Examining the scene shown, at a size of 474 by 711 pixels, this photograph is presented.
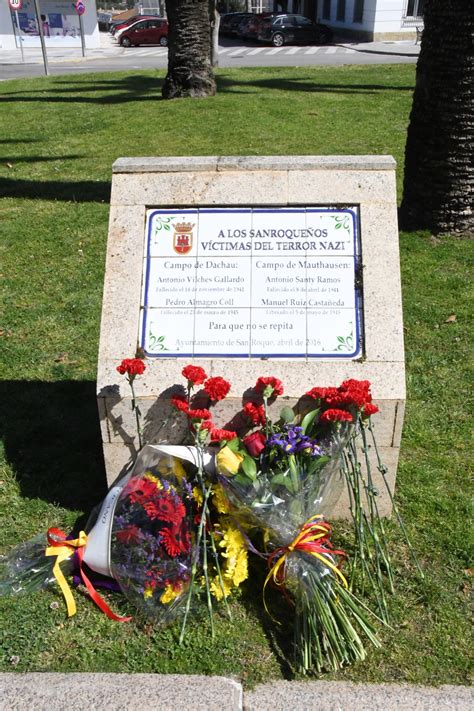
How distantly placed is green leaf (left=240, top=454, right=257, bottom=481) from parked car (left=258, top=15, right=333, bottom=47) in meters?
34.0

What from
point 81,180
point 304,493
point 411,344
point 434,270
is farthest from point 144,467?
point 81,180

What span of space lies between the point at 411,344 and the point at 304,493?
2.75 metres

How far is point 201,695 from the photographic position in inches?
102

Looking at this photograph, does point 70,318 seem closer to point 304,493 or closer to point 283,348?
point 283,348

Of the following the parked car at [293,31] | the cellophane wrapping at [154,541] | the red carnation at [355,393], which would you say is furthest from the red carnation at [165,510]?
the parked car at [293,31]

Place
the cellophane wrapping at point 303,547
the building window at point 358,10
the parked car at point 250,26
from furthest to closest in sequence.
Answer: the building window at point 358,10 < the parked car at point 250,26 < the cellophane wrapping at point 303,547

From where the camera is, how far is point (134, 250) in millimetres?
3410

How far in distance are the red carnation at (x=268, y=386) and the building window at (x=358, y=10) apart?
36309mm

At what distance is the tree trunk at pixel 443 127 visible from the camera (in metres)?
6.36

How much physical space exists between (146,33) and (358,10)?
433 inches

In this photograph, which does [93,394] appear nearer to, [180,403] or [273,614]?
[180,403]

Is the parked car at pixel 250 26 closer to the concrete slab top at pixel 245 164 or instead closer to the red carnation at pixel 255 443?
the concrete slab top at pixel 245 164

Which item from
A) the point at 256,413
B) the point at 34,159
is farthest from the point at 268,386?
the point at 34,159

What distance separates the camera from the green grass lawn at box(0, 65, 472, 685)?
9.36 ft
